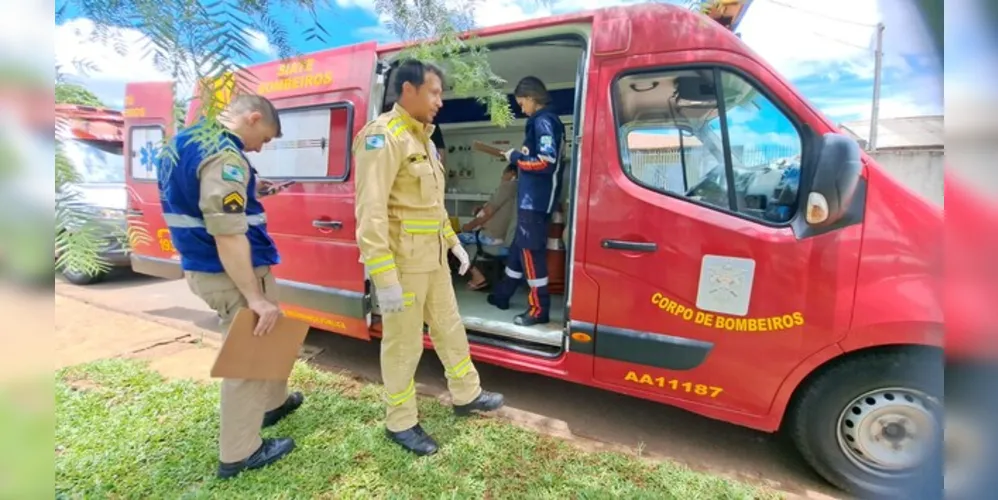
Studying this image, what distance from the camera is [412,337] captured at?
7.77ft

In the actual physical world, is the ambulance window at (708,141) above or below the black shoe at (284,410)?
above

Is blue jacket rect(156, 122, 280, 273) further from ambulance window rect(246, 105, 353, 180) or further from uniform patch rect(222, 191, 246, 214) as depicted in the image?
ambulance window rect(246, 105, 353, 180)

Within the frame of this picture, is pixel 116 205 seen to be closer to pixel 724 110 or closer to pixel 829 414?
pixel 724 110

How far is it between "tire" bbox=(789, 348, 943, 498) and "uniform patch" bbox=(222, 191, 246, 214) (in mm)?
2755

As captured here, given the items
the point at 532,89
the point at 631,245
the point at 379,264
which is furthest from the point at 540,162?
the point at 379,264

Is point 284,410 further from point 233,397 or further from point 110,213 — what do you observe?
point 110,213

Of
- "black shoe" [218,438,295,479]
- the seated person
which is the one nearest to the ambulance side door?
"black shoe" [218,438,295,479]

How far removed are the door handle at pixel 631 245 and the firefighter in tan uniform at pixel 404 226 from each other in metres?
0.91

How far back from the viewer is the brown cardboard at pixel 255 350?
1.97 m

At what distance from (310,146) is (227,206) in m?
1.53

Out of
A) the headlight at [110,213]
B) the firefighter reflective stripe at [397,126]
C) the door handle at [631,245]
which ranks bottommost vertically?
the door handle at [631,245]

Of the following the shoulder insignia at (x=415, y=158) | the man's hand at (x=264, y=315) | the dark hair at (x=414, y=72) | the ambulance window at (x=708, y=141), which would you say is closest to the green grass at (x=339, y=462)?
the man's hand at (x=264, y=315)

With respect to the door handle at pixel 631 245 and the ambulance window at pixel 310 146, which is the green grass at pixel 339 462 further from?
the ambulance window at pixel 310 146

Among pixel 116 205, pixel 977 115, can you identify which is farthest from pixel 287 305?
pixel 977 115
